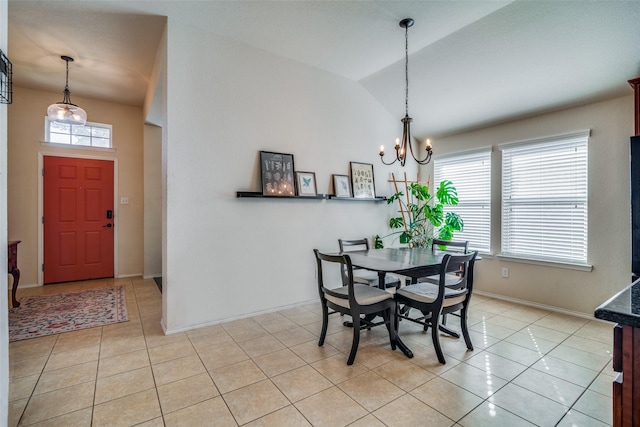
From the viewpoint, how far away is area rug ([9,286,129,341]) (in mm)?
2947

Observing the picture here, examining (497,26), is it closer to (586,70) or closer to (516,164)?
(586,70)

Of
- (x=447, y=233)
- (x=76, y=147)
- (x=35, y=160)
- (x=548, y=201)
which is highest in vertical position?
(x=76, y=147)

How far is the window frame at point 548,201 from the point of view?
3420 mm

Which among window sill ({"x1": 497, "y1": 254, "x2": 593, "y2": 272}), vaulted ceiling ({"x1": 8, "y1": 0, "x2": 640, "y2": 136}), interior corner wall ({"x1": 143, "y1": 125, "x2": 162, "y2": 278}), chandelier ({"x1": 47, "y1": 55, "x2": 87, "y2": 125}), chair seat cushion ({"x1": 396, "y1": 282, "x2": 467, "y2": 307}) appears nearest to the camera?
chair seat cushion ({"x1": 396, "y1": 282, "x2": 467, "y2": 307})

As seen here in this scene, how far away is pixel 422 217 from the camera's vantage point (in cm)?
476

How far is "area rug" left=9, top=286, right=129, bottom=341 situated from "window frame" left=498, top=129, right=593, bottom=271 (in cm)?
483

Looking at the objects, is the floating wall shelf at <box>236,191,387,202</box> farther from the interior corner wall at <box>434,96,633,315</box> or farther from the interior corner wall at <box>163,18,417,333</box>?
the interior corner wall at <box>434,96,633,315</box>

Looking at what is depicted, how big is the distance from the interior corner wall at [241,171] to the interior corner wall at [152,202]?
256 cm

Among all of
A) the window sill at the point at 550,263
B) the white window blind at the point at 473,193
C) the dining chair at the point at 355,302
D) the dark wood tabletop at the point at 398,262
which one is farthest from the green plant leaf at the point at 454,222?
the dining chair at the point at 355,302

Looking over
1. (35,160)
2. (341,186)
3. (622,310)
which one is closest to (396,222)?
(341,186)

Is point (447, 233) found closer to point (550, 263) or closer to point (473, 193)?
point (473, 193)

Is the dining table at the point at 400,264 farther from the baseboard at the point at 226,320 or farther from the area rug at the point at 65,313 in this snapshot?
the area rug at the point at 65,313

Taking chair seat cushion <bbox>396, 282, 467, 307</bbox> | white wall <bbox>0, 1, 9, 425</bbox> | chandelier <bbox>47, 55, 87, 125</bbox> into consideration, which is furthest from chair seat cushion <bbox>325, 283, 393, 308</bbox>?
chandelier <bbox>47, 55, 87, 125</bbox>

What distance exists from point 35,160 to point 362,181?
479 cm
